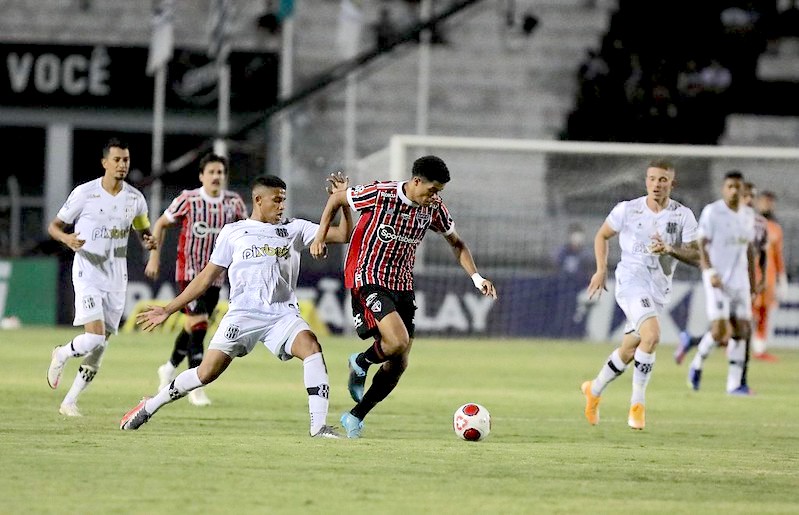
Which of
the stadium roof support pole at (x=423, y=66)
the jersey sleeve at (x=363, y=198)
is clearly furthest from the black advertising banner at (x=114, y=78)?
the jersey sleeve at (x=363, y=198)

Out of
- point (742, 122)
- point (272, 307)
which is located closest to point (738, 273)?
point (272, 307)

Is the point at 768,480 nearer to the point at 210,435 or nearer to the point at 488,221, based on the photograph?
the point at 210,435

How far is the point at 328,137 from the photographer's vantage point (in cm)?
2953

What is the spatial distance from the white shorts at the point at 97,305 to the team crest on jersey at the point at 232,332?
87.5 inches

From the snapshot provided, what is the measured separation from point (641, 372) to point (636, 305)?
560 millimetres

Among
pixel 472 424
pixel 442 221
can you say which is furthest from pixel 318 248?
pixel 472 424

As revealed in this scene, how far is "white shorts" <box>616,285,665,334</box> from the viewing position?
12695mm

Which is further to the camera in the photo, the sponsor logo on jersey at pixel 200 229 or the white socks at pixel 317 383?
the sponsor logo on jersey at pixel 200 229

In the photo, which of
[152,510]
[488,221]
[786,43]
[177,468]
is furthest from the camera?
[786,43]

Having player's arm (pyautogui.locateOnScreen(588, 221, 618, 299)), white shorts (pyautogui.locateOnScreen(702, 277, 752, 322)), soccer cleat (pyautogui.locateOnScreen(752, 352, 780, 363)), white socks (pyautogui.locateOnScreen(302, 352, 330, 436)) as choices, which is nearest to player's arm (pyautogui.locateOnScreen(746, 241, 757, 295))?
white shorts (pyautogui.locateOnScreen(702, 277, 752, 322))

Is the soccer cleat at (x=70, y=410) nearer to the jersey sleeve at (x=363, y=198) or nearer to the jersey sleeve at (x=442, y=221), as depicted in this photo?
the jersey sleeve at (x=363, y=198)

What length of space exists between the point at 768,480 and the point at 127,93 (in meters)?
22.9

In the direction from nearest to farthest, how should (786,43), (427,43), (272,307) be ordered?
(272,307) → (427,43) → (786,43)

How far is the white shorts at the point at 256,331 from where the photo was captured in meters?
10.3
